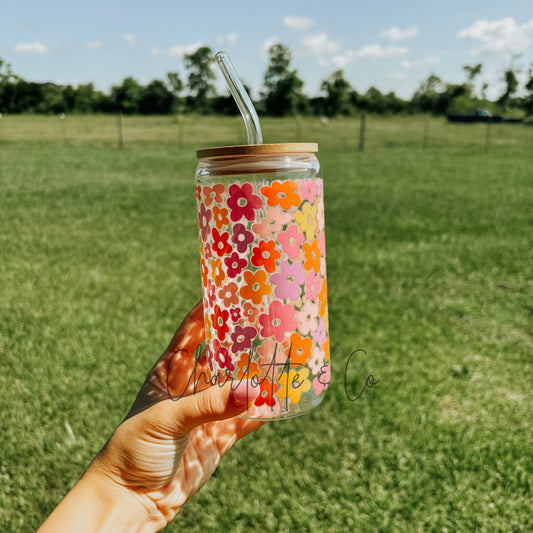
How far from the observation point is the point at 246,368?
1.54 m

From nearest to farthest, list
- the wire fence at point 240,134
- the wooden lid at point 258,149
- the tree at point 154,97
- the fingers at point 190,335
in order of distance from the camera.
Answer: the wooden lid at point 258,149, the fingers at point 190,335, the wire fence at point 240,134, the tree at point 154,97

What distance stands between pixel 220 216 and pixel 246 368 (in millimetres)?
426

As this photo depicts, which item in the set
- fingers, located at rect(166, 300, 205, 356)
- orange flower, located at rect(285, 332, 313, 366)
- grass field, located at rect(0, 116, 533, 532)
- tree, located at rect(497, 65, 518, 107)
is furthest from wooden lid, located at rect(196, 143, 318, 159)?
tree, located at rect(497, 65, 518, 107)

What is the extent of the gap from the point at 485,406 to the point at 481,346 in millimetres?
842

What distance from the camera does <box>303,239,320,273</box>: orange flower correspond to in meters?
1.55

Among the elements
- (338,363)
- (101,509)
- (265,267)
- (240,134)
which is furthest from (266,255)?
(240,134)

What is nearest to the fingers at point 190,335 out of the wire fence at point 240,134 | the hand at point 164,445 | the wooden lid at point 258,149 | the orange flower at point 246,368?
the hand at point 164,445

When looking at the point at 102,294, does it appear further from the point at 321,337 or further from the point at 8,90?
the point at 8,90

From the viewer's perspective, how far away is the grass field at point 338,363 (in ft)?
8.83

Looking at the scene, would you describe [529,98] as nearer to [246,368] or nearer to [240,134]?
[240,134]

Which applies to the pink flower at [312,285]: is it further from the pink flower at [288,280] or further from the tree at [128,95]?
the tree at [128,95]

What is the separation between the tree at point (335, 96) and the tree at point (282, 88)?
895 centimetres

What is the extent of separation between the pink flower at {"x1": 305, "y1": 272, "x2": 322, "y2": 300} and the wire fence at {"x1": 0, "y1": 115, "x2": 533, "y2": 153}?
19845 mm

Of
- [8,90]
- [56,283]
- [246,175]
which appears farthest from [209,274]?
[8,90]
